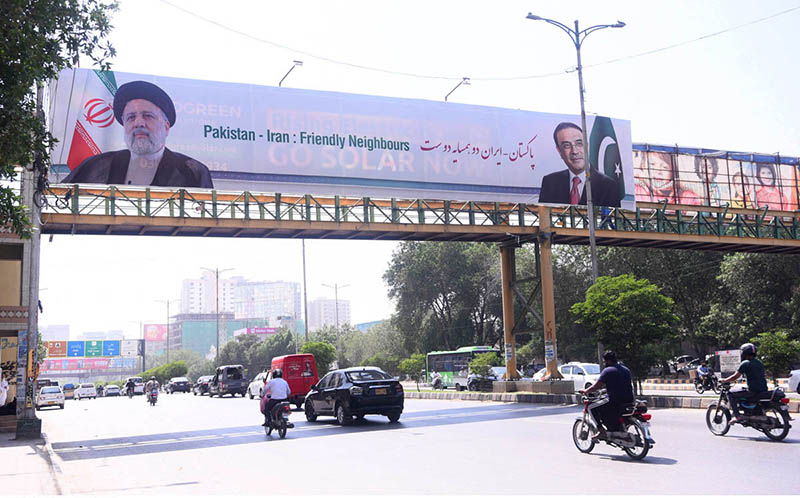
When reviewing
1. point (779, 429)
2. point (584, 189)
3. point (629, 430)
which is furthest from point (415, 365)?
point (629, 430)

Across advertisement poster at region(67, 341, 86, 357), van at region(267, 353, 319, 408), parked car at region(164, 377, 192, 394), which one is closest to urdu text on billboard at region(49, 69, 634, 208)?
van at region(267, 353, 319, 408)

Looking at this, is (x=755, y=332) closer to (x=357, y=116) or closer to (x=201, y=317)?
(x=357, y=116)

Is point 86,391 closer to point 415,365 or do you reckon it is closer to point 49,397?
point 49,397

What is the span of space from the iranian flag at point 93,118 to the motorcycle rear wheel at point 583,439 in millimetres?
17520

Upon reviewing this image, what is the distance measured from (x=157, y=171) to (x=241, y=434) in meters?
9.70

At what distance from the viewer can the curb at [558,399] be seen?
2105cm

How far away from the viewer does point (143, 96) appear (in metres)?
24.0

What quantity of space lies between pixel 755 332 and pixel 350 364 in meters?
49.6

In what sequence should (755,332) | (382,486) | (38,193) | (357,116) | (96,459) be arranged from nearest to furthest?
1. (382,486)
2. (96,459)
3. (38,193)
4. (357,116)
5. (755,332)

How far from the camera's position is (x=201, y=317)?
19300cm

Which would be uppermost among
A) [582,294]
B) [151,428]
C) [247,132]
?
[247,132]

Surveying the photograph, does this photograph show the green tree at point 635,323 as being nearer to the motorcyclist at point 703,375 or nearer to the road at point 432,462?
the road at point 432,462

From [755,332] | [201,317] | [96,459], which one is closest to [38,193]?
[96,459]

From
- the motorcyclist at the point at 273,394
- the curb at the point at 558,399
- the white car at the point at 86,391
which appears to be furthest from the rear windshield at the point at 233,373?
the motorcyclist at the point at 273,394
